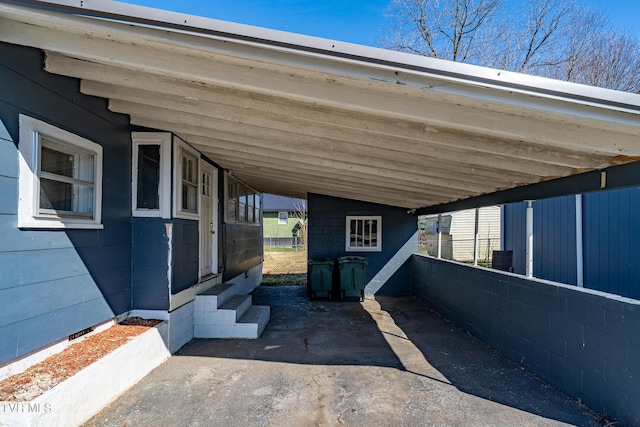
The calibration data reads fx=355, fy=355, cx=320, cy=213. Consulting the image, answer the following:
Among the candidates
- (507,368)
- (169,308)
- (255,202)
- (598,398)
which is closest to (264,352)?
(169,308)

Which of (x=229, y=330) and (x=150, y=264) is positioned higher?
(x=150, y=264)

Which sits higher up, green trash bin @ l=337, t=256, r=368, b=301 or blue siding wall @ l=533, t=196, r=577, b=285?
blue siding wall @ l=533, t=196, r=577, b=285

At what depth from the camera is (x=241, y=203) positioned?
8586mm

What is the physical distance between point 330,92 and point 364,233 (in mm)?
6607

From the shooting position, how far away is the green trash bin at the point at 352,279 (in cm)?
792

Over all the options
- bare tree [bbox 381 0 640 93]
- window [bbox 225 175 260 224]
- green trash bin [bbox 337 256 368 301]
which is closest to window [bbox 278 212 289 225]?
window [bbox 225 175 260 224]

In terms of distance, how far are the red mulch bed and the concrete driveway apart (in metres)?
0.47

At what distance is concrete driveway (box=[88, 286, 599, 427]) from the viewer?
296 centimetres

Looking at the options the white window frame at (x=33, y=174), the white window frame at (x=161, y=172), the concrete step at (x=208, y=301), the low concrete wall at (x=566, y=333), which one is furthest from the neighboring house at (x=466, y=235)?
the white window frame at (x=33, y=174)

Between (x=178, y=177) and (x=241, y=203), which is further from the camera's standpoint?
(x=241, y=203)

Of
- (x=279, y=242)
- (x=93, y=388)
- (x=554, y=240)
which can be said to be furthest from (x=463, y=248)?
(x=93, y=388)

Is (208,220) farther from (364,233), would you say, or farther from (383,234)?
(383,234)

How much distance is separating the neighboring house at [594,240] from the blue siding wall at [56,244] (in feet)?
17.7

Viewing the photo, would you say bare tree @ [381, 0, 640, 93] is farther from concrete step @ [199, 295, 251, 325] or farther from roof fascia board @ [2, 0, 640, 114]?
roof fascia board @ [2, 0, 640, 114]
